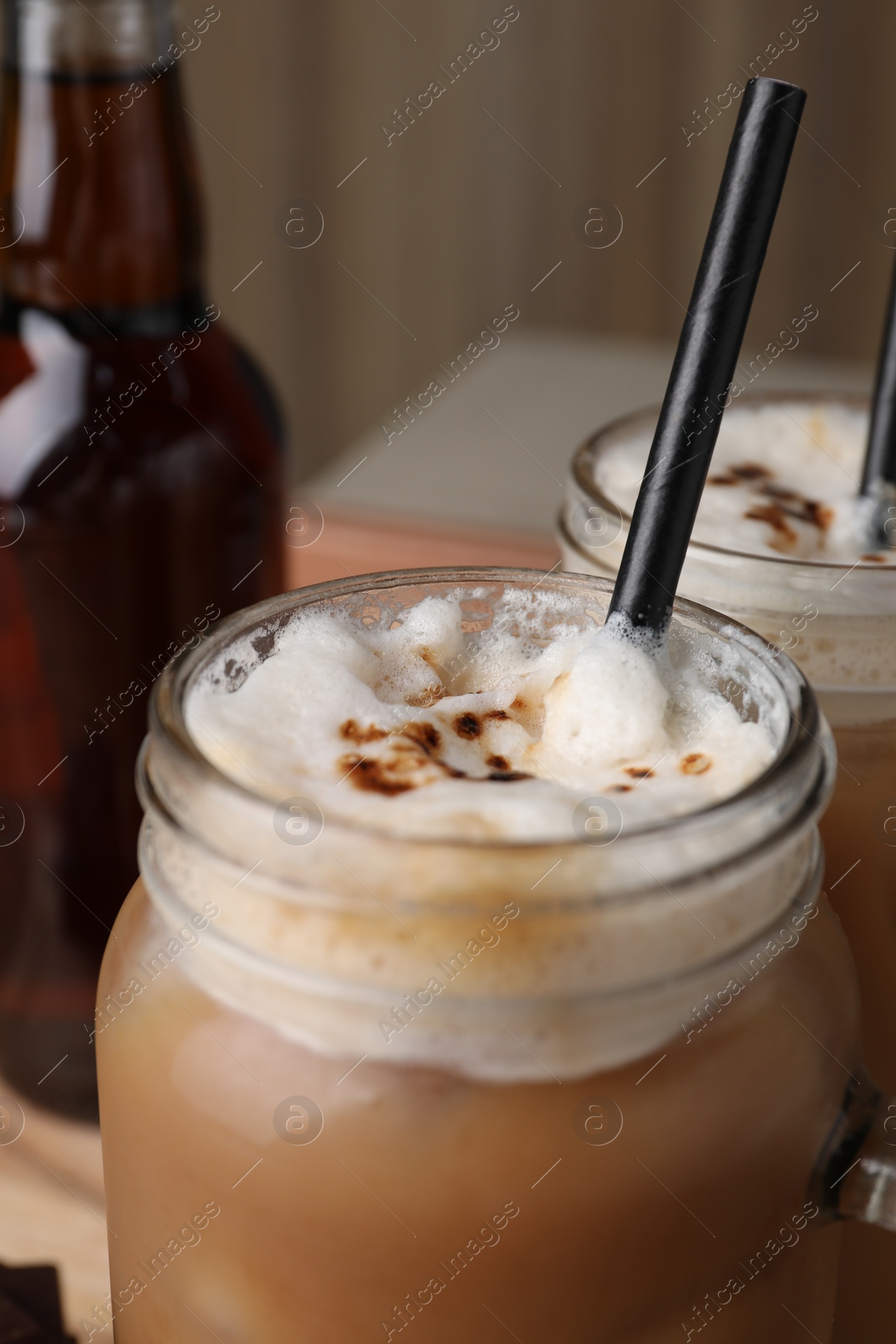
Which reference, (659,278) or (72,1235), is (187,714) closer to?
(72,1235)

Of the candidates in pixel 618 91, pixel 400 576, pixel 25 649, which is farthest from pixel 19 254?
pixel 618 91

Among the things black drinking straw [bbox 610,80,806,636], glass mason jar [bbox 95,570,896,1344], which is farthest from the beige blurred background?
glass mason jar [bbox 95,570,896,1344]

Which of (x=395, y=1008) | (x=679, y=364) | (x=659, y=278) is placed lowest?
(x=659, y=278)

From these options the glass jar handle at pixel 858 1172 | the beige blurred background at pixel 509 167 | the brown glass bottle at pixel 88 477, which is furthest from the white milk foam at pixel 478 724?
the beige blurred background at pixel 509 167

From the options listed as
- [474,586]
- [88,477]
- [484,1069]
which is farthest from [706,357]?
[88,477]

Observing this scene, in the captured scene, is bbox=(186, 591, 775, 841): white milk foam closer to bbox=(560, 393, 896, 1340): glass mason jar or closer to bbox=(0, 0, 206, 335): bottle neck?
bbox=(560, 393, 896, 1340): glass mason jar

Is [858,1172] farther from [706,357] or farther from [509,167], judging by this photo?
[509,167]
